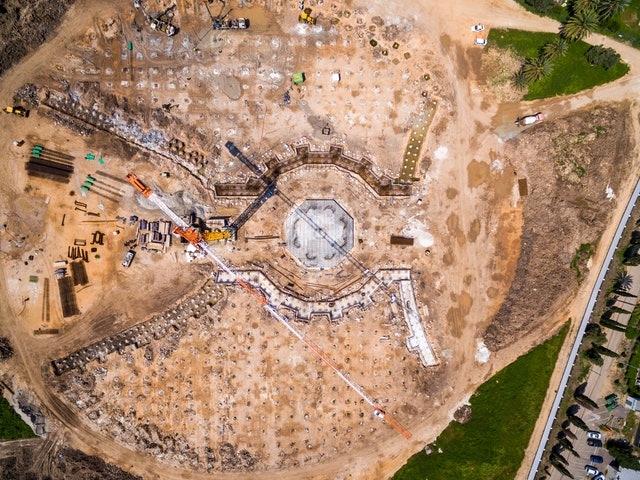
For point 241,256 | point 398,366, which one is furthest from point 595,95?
point 241,256

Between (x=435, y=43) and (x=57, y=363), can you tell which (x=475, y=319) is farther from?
(x=57, y=363)

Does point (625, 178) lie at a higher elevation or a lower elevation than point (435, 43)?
lower

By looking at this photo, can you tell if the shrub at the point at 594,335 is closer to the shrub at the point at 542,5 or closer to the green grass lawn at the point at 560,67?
the green grass lawn at the point at 560,67

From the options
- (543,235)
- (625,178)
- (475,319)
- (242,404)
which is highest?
(625,178)

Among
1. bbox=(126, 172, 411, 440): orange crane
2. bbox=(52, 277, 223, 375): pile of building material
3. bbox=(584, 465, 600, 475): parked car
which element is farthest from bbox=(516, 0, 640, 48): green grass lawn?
bbox=(52, 277, 223, 375): pile of building material

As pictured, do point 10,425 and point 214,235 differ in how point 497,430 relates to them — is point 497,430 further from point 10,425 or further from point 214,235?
point 10,425

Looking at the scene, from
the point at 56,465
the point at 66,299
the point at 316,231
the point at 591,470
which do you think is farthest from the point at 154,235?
the point at 591,470
